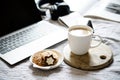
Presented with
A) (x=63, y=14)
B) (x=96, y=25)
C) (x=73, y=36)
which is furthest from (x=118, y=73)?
(x=63, y=14)

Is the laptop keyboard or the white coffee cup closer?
the white coffee cup

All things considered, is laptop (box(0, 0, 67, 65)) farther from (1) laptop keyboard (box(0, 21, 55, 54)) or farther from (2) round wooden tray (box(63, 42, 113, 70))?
(2) round wooden tray (box(63, 42, 113, 70))

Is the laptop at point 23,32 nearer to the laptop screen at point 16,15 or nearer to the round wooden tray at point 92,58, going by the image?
the laptop screen at point 16,15

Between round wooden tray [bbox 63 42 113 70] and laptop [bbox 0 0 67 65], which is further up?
laptop [bbox 0 0 67 65]

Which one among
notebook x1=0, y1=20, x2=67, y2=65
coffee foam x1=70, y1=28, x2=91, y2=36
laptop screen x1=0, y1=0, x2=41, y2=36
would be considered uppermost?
laptop screen x1=0, y1=0, x2=41, y2=36

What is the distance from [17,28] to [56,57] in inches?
10.7

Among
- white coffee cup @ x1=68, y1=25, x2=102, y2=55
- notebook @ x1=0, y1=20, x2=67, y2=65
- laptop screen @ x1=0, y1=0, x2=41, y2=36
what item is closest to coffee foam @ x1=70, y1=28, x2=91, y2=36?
white coffee cup @ x1=68, y1=25, x2=102, y2=55

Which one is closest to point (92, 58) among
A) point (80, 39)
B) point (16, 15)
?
point (80, 39)

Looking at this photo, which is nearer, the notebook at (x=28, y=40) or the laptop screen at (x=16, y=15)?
the notebook at (x=28, y=40)

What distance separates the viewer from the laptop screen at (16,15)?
2.80ft

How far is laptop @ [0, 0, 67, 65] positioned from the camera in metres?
0.76

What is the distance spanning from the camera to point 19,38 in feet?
2.77

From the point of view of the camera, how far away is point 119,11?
1.04 m

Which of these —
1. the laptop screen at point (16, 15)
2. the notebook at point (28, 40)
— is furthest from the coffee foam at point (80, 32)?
the laptop screen at point (16, 15)
